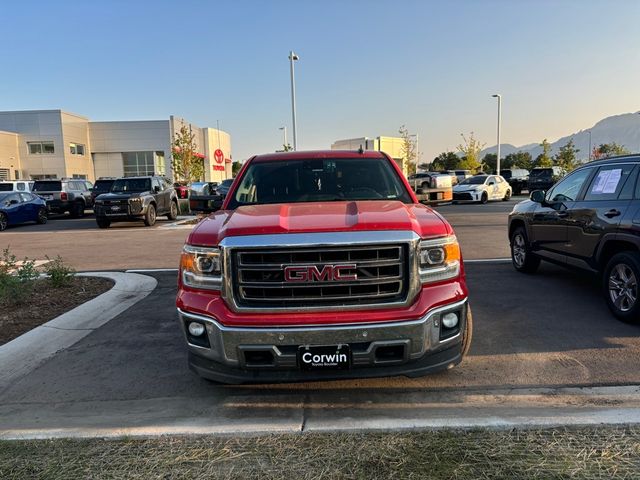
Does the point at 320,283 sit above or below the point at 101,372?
above

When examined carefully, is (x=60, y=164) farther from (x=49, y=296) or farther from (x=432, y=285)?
(x=432, y=285)

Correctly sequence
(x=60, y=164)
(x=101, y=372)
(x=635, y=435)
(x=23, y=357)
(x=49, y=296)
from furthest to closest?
(x=60, y=164), (x=49, y=296), (x=23, y=357), (x=101, y=372), (x=635, y=435)

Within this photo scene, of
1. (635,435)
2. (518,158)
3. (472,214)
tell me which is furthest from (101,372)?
(518,158)

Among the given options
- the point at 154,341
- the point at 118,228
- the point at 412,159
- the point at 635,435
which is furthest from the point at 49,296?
the point at 412,159

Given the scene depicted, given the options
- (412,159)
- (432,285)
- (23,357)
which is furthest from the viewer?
(412,159)

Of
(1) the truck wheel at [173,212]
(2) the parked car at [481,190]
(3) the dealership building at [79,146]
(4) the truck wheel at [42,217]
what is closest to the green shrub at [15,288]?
(1) the truck wheel at [173,212]

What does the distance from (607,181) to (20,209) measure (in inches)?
793

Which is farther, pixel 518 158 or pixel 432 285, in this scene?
pixel 518 158

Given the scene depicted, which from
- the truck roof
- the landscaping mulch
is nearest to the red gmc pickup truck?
the truck roof

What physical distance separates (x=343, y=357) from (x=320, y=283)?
1.66 ft

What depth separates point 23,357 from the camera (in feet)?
15.3

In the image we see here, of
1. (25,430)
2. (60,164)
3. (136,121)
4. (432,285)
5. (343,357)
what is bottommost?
(25,430)

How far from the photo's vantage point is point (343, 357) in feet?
10.2

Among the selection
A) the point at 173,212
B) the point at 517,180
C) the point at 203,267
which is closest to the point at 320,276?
the point at 203,267
